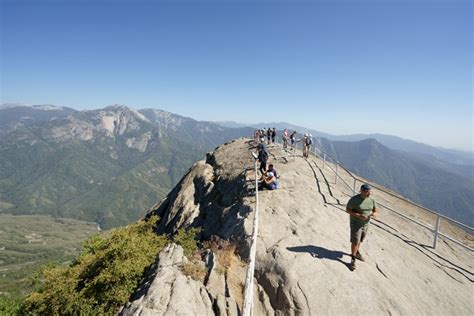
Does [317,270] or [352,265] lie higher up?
[352,265]

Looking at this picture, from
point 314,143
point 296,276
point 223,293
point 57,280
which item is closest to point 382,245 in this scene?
point 296,276

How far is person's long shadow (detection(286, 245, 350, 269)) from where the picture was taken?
12195 millimetres

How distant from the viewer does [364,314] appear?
30.6 ft

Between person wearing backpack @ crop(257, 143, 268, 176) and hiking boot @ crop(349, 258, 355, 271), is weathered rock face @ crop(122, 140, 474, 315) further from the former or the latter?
person wearing backpack @ crop(257, 143, 268, 176)

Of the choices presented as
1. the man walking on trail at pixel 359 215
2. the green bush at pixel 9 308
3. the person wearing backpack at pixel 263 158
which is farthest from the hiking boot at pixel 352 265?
the green bush at pixel 9 308

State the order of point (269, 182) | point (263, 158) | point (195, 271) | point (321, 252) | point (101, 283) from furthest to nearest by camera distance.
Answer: point (263, 158), point (269, 182), point (321, 252), point (101, 283), point (195, 271)

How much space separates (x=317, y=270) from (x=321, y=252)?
4.77 feet

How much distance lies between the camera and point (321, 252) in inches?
496

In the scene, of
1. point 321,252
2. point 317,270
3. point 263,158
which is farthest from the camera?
point 263,158

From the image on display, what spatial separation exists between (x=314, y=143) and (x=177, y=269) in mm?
31480

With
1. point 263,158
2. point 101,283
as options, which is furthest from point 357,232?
point 263,158

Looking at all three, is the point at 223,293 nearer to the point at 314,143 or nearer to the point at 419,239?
the point at 419,239

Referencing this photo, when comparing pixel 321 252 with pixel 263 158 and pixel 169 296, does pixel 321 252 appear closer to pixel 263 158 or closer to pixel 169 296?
pixel 169 296

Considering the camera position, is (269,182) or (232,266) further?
(269,182)
